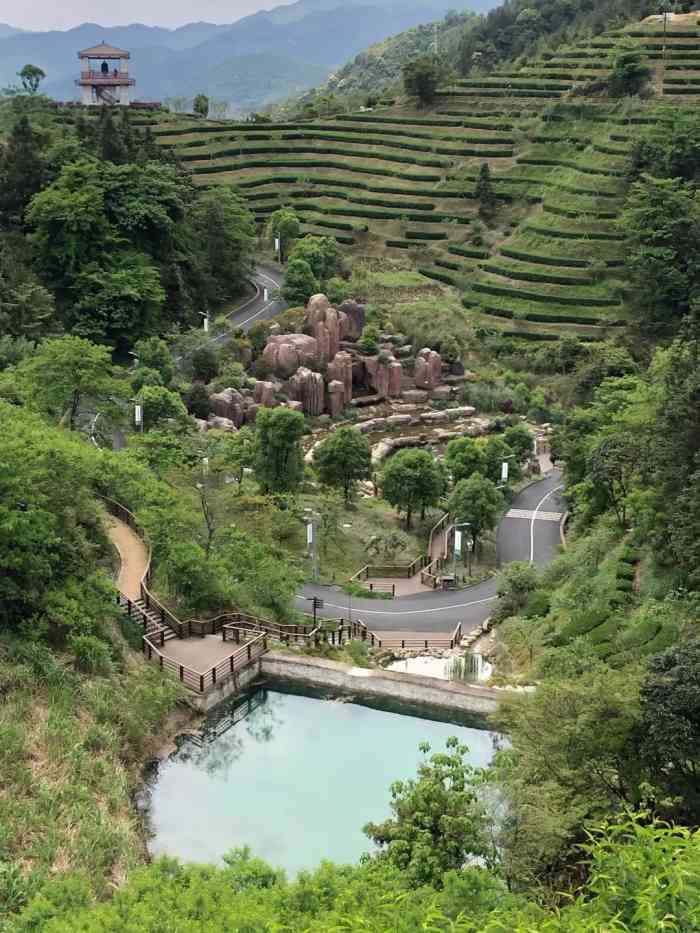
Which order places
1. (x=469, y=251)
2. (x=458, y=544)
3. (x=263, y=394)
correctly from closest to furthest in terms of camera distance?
1. (x=458, y=544)
2. (x=263, y=394)
3. (x=469, y=251)

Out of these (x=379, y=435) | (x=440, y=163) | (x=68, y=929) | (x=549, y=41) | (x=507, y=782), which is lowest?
(x=379, y=435)

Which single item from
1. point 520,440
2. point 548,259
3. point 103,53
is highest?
point 103,53

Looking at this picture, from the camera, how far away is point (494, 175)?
254ft

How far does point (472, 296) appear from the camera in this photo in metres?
67.8

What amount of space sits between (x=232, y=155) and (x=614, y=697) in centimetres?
7143

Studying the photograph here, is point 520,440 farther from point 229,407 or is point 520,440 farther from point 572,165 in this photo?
point 572,165

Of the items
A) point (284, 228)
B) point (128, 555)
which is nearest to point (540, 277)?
point (284, 228)

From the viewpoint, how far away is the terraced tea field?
67.3 meters

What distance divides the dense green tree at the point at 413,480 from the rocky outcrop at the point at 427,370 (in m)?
18.9

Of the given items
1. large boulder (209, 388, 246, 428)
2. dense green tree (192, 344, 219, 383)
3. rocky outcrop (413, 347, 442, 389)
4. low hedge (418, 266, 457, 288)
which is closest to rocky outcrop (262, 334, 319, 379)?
dense green tree (192, 344, 219, 383)

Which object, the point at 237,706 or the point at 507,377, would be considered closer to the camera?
the point at 237,706

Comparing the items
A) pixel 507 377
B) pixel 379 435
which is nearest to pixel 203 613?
pixel 379 435

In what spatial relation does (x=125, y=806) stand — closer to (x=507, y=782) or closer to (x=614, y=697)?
(x=507, y=782)

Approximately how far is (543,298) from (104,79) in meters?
41.4
